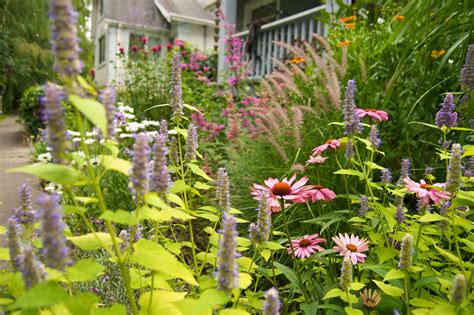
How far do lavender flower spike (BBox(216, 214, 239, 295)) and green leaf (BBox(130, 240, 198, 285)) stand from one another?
0.35ft

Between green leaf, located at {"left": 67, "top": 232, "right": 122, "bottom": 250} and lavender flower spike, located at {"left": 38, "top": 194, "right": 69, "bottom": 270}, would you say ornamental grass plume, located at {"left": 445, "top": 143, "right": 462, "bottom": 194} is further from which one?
lavender flower spike, located at {"left": 38, "top": 194, "right": 69, "bottom": 270}

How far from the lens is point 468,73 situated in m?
2.07

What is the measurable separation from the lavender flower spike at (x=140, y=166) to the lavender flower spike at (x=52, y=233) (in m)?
0.17

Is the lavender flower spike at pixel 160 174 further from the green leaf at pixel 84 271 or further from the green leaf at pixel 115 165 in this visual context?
the green leaf at pixel 84 271

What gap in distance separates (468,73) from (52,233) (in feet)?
6.85

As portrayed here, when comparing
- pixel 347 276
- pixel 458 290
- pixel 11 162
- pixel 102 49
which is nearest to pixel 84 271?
pixel 347 276

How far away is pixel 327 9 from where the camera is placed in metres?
6.80

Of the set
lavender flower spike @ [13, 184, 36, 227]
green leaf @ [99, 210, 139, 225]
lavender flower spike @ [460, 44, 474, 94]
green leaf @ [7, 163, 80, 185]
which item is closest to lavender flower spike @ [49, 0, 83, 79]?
green leaf @ [7, 163, 80, 185]

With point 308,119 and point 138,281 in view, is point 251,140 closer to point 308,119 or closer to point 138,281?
point 308,119

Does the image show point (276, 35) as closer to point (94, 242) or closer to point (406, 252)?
point (406, 252)

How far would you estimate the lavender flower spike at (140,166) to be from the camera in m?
0.91

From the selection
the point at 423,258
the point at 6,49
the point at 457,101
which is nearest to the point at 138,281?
the point at 423,258

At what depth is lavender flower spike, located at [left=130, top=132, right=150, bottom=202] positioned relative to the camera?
0.91 metres

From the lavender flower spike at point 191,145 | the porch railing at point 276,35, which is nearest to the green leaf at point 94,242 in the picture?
the lavender flower spike at point 191,145
